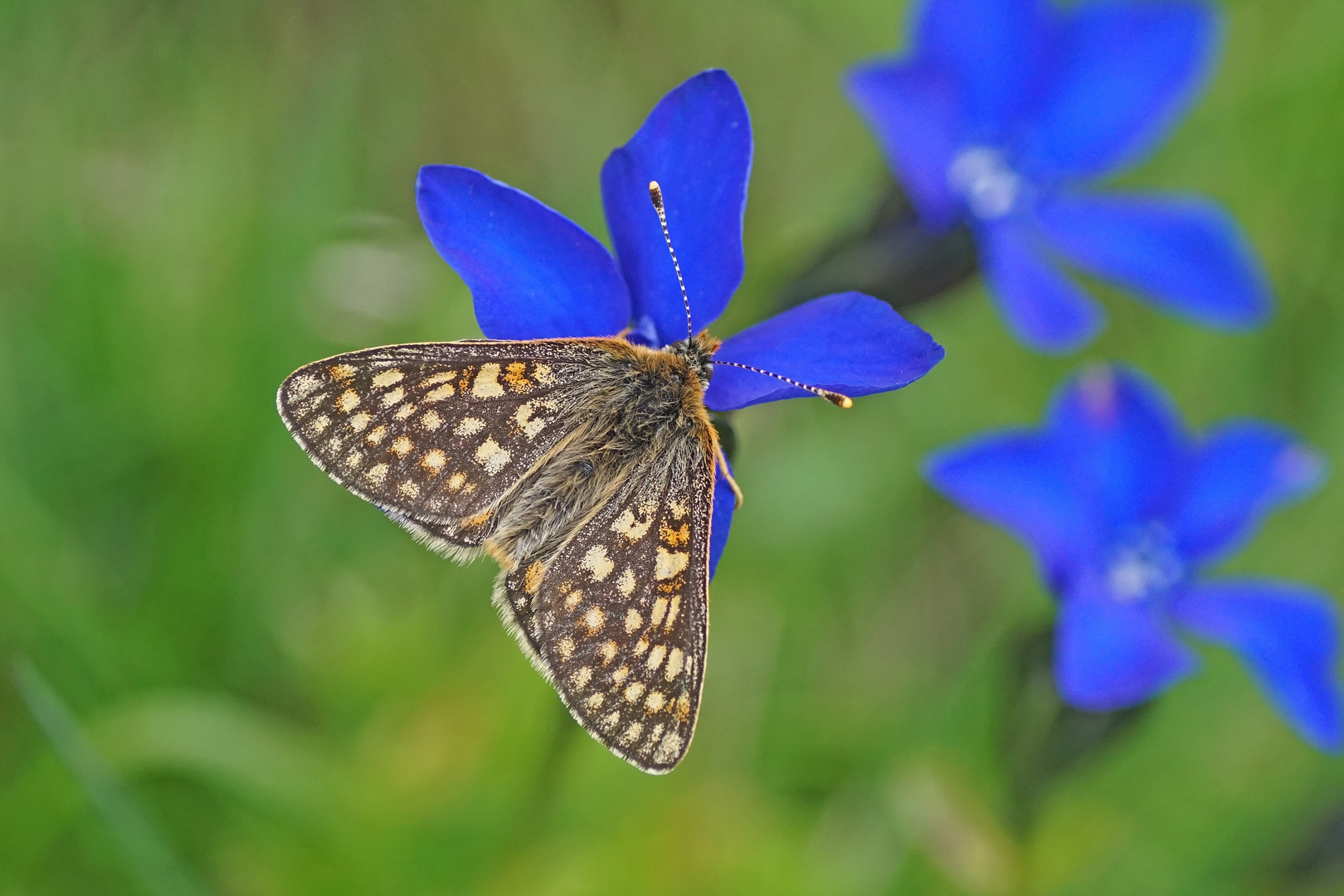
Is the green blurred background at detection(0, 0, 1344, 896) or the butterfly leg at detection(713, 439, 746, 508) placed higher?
the butterfly leg at detection(713, 439, 746, 508)

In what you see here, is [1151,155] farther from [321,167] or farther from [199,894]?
[199,894]

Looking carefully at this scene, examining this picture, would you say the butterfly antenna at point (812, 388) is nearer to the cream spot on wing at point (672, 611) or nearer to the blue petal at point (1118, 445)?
the cream spot on wing at point (672, 611)

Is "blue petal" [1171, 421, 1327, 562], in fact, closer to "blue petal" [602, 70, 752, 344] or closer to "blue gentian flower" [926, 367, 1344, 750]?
"blue gentian flower" [926, 367, 1344, 750]

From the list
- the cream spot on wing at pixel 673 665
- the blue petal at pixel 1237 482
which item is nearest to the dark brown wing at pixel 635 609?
the cream spot on wing at pixel 673 665

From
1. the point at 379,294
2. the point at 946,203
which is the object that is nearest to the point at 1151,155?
the point at 946,203

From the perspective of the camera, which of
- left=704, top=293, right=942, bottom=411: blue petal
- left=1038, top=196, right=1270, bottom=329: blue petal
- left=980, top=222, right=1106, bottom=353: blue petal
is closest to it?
left=704, top=293, right=942, bottom=411: blue petal

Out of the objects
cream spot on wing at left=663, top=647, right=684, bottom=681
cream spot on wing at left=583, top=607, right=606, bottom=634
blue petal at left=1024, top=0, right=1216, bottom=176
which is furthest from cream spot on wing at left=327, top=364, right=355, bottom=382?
blue petal at left=1024, top=0, right=1216, bottom=176

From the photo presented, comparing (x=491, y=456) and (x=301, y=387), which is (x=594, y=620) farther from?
(x=301, y=387)

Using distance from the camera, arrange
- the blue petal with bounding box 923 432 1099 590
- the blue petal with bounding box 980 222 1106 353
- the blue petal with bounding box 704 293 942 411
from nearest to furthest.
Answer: the blue petal with bounding box 704 293 942 411 → the blue petal with bounding box 923 432 1099 590 → the blue petal with bounding box 980 222 1106 353
